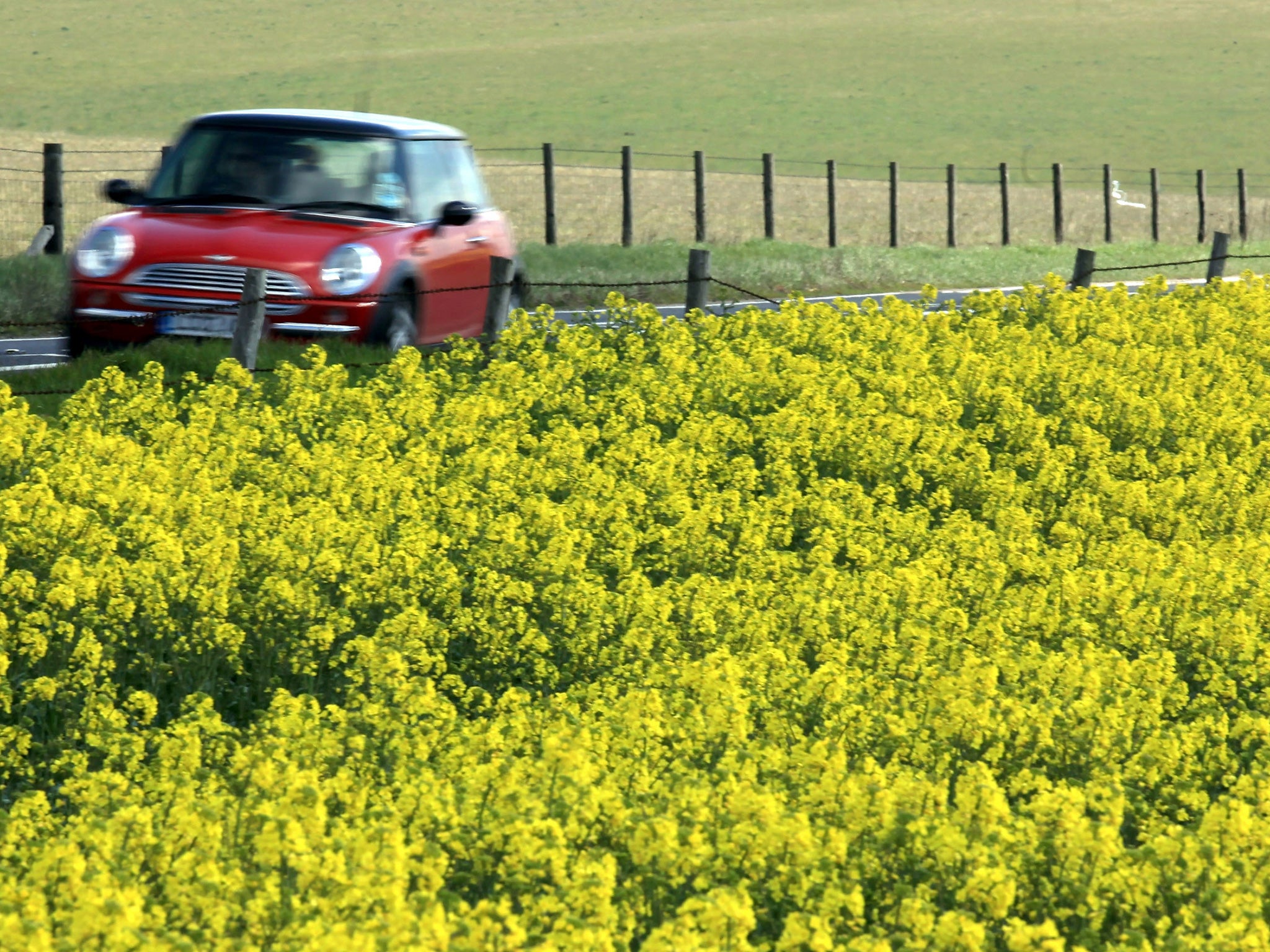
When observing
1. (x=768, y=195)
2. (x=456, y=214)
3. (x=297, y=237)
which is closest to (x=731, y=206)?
(x=768, y=195)

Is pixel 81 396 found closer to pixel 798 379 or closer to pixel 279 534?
pixel 279 534

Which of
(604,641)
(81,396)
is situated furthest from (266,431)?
(604,641)

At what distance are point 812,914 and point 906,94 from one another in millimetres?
74509

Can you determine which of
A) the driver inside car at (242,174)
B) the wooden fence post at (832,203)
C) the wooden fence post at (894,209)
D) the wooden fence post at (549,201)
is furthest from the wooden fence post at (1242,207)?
the driver inside car at (242,174)

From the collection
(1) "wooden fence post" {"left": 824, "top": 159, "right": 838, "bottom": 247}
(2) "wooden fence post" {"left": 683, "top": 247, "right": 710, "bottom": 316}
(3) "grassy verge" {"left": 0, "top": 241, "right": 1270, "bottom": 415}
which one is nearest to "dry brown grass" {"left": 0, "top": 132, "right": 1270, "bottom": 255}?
(1) "wooden fence post" {"left": 824, "top": 159, "right": 838, "bottom": 247}

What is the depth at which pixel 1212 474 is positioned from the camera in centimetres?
1066

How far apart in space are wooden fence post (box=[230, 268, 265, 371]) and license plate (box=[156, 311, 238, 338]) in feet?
0.55

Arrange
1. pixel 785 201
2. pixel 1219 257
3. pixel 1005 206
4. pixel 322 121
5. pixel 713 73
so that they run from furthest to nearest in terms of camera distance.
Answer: pixel 713 73
pixel 785 201
pixel 1005 206
pixel 1219 257
pixel 322 121

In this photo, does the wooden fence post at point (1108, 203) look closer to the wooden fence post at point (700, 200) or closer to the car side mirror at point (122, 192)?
the wooden fence post at point (700, 200)

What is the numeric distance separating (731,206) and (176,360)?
3730cm

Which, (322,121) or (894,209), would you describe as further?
(894,209)

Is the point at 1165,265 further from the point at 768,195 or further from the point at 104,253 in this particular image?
the point at 768,195

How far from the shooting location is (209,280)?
11078 millimetres

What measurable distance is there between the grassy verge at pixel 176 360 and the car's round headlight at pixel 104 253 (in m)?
0.49
